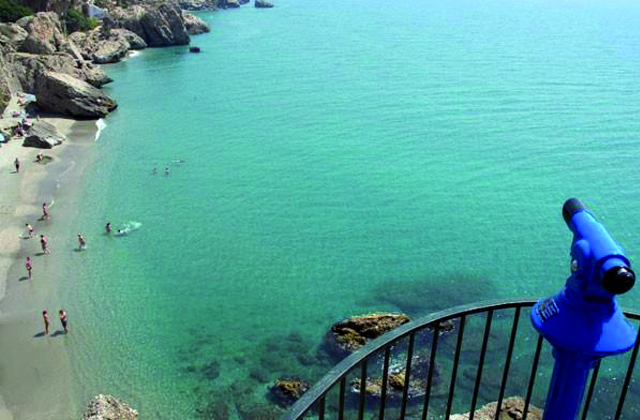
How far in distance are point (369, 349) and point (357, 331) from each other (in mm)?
18163

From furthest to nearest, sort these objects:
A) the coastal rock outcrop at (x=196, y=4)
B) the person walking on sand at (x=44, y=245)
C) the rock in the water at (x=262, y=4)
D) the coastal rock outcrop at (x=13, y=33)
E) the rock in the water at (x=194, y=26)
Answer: the rock in the water at (x=262, y=4) < the coastal rock outcrop at (x=196, y=4) < the rock in the water at (x=194, y=26) < the coastal rock outcrop at (x=13, y=33) < the person walking on sand at (x=44, y=245)

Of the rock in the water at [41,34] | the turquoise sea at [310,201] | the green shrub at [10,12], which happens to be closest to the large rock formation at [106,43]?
the turquoise sea at [310,201]

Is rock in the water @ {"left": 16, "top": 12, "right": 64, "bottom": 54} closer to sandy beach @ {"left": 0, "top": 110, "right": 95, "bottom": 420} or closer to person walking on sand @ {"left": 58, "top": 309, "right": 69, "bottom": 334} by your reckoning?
sandy beach @ {"left": 0, "top": 110, "right": 95, "bottom": 420}

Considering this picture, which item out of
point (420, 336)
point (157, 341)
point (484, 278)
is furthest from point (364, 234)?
point (157, 341)

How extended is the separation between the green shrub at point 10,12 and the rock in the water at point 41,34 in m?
3.26

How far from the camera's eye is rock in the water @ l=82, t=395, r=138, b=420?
16969 millimetres

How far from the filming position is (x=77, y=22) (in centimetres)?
8250

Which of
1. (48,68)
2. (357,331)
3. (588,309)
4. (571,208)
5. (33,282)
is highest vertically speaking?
(571,208)

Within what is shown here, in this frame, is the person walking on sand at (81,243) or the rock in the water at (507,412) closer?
the rock in the water at (507,412)

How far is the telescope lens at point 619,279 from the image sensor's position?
11.7ft

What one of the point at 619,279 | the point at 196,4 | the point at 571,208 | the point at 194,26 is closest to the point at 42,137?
the point at 571,208

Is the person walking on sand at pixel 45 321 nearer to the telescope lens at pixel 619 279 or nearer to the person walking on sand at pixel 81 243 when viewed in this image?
the person walking on sand at pixel 81 243

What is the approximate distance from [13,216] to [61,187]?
4548 mm

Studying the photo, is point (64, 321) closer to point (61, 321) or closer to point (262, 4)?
point (61, 321)
